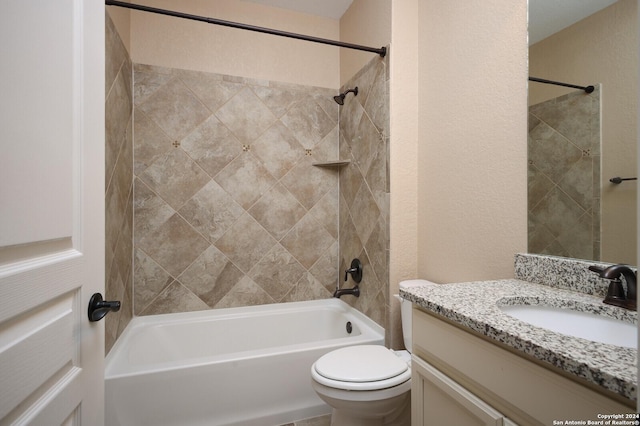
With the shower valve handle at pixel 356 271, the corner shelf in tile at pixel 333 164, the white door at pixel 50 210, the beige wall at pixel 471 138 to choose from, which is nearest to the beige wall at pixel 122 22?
the white door at pixel 50 210

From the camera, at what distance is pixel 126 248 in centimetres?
189

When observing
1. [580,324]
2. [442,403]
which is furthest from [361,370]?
[580,324]

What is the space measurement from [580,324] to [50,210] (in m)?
1.36

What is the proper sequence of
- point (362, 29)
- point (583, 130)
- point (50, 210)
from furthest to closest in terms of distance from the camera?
point (362, 29) < point (583, 130) < point (50, 210)

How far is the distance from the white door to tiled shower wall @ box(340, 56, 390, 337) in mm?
1415

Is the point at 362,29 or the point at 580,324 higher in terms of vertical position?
the point at 362,29

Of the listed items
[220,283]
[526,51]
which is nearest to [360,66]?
[526,51]

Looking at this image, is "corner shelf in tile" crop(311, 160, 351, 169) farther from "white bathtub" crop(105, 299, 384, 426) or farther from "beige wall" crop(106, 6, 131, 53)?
"beige wall" crop(106, 6, 131, 53)

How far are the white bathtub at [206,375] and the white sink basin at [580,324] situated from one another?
996mm

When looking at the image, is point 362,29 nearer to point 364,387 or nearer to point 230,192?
point 230,192

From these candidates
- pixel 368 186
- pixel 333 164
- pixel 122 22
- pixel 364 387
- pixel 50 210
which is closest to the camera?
pixel 50 210

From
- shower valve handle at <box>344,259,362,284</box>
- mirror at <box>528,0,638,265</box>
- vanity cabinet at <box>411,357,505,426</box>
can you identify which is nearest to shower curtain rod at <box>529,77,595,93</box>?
mirror at <box>528,0,638,265</box>

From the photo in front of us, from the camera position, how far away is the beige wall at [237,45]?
2119mm

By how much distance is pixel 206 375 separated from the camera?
1491mm
